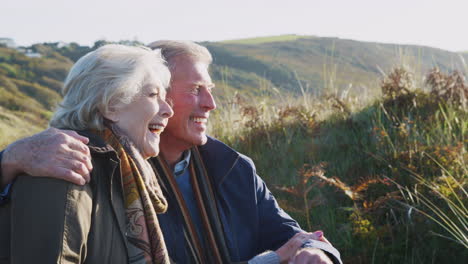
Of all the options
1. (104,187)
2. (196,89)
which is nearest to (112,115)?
(104,187)

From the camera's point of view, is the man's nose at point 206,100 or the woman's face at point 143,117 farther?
the man's nose at point 206,100

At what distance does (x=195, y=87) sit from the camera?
10.7 ft

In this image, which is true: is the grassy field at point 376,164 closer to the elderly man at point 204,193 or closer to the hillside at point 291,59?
the elderly man at point 204,193

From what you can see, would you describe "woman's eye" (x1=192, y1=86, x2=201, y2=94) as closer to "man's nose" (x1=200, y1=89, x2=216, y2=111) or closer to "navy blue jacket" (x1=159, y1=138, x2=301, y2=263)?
"man's nose" (x1=200, y1=89, x2=216, y2=111)

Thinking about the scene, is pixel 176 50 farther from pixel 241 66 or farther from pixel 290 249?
pixel 241 66

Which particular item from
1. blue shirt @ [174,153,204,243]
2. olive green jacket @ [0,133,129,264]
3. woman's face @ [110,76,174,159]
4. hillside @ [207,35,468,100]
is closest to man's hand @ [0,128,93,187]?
olive green jacket @ [0,133,129,264]

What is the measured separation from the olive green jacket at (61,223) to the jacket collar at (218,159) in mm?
1078

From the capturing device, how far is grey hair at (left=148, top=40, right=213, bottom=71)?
322 centimetres

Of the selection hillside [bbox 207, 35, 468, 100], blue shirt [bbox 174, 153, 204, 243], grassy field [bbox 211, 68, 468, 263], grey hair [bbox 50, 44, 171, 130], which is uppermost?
grey hair [bbox 50, 44, 171, 130]

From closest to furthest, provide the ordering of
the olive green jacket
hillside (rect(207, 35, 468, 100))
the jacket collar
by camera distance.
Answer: the olive green jacket < the jacket collar < hillside (rect(207, 35, 468, 100))

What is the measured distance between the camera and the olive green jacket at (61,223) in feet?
5.77

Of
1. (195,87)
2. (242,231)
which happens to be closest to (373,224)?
(242,231)

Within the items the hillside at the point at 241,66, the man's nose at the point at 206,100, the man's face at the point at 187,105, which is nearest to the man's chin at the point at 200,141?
the man's face at the point at 187,105

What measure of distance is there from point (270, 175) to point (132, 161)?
3535mm
